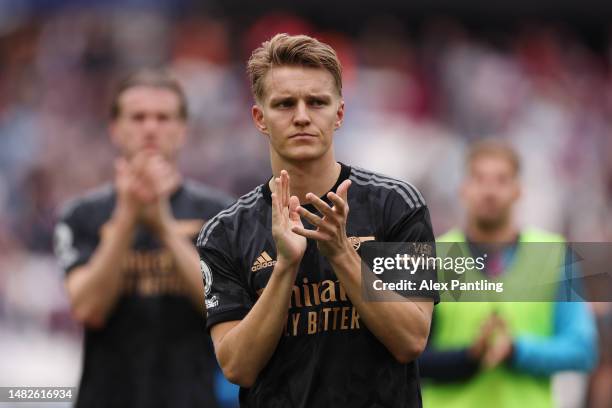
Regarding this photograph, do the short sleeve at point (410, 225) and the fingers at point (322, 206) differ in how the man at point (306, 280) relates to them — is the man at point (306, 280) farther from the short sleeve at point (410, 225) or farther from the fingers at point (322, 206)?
the fingers at point (322, 206)

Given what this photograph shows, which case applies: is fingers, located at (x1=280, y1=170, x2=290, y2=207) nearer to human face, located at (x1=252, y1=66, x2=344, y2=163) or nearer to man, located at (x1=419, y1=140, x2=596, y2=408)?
human face, located at (x1=252, y1=66, x2=344, y2=163)

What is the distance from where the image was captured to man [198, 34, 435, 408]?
4.00 meters

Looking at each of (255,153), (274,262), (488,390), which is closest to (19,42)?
(255,153)

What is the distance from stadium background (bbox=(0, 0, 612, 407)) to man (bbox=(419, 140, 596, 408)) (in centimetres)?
686

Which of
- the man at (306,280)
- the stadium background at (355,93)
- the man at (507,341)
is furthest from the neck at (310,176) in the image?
the stadium background at (355,93)

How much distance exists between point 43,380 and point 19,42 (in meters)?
6.76

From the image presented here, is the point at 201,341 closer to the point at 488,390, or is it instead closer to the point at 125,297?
the point at 125,297

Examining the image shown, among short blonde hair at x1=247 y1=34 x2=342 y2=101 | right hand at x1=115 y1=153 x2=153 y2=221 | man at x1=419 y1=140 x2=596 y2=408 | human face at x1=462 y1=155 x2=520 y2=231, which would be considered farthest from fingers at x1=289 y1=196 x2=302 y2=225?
right hand at x1=115 y1=153 x2=153 y2=221

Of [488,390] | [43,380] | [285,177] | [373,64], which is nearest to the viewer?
[285,177]

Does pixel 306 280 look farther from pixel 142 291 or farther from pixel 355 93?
pixel 355 93

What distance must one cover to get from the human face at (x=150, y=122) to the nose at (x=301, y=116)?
3001 mm

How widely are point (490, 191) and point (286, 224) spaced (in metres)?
2.86

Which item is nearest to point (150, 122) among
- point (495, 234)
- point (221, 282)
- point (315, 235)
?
point (495, 234)

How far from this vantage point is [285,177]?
4020 millimetres
